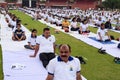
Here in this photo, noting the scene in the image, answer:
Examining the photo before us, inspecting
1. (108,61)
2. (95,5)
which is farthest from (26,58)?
(95,5)

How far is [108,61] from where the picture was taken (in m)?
11.0

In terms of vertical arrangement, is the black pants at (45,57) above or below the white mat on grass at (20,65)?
above

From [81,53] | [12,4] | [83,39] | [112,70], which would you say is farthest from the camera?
[12,4]

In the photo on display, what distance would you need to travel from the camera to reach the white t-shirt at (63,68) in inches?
218

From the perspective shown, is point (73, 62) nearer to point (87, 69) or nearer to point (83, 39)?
point (87, 69)

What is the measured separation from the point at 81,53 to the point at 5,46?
3330 millimetres

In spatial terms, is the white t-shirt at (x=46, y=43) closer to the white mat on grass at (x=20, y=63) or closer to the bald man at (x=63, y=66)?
the white mat on grass at (x=20, y=63)

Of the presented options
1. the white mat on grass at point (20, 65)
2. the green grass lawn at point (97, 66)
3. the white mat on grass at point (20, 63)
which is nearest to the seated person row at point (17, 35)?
the white mat on grass at point (20, 63)

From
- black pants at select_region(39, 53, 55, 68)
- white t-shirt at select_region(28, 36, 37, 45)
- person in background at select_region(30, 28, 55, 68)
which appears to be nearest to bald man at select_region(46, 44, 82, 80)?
black pants at select_region(39, 53, 55, 68)

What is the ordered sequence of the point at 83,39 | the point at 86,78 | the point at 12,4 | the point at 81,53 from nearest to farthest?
the point at 86,78 < the point at 81,53 < the point at 83,39 < the point at 12,4

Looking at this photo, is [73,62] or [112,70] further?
[112,70]

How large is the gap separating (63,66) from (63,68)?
0.04m

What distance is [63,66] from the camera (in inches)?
218

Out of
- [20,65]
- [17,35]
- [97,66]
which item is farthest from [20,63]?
[17,35]
